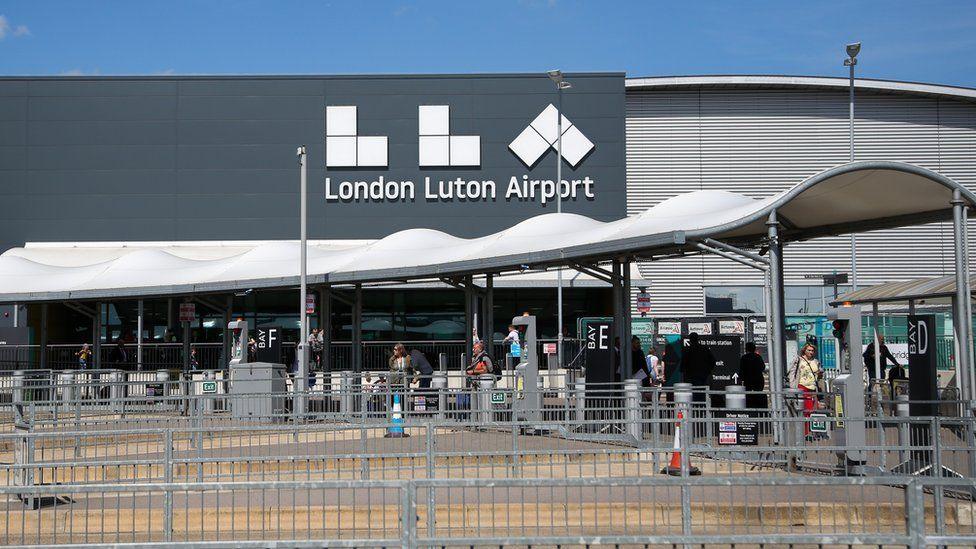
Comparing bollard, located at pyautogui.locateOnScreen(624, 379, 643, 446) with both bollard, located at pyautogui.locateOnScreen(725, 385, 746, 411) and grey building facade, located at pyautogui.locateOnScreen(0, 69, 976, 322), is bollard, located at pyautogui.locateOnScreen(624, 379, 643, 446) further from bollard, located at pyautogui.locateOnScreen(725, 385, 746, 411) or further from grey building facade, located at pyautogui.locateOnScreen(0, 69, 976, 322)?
grey building facade, located at pyautogui.locateOnScreen(0, 69, 976, 322)

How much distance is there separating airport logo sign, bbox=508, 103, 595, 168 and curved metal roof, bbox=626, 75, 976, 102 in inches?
135

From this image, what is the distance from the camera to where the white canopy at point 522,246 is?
651 inches

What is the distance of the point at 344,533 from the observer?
9789 mm

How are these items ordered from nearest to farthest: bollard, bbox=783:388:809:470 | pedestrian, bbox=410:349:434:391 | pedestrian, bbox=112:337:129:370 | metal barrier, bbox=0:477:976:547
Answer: metal barrier, bbox=0:477:976:547 < bollard, bbox=783:388:809:470 < pedestrian, bbox=410:349:434:391 < pedestrian, bbox=112:337:129:370

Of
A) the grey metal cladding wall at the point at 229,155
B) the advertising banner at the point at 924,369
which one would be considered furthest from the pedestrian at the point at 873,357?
the grey metal cladding wall at the point at 229,155

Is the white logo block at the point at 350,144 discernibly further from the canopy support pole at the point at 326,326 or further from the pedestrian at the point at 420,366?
the pedestrian at the point at 420,366

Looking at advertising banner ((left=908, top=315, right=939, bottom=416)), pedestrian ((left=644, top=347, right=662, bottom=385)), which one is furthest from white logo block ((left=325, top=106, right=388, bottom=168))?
advertising banner ((left=908, top=315, right=939, bottom=416))

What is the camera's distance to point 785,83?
151 ft

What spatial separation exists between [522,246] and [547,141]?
63.0 feet

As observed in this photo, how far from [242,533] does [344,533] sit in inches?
35.1

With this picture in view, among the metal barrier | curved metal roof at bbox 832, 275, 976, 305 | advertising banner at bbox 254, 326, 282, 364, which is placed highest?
curved metal roof at bbox 832, 275, 976, 305

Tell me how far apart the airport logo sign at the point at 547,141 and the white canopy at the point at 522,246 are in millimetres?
7586

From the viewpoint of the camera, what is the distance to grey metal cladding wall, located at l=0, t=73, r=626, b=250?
44.2m

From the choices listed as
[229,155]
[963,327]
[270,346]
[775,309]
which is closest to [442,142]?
[229,155]
